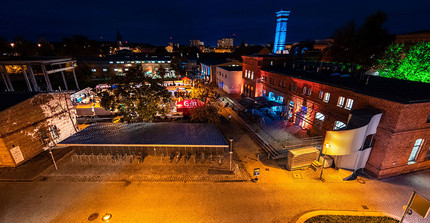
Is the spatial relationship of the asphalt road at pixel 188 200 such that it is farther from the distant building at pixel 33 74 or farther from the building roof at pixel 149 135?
the distant building at pixel 33 74

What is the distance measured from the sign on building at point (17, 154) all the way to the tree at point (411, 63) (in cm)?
4860

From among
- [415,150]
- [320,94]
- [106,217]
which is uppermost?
[320,94]

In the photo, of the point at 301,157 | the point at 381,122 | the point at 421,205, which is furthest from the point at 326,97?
the point at 421,205

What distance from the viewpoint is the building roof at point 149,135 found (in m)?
15.9

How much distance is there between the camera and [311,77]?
21.6 m

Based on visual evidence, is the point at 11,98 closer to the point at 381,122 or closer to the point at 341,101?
the point at 341,101

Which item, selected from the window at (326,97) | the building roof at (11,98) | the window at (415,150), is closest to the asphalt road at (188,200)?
the window at (415,150)

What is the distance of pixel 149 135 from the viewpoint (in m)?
17.2

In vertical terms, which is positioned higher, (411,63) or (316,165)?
(411,63)

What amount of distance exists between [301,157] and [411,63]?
26684 millimetres

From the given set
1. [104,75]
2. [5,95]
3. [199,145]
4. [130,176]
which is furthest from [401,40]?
[104,75]

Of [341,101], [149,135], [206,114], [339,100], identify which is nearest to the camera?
[149,135]

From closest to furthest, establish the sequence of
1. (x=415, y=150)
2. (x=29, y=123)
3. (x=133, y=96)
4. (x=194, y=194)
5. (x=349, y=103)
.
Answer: (x=194, y=194), (x=415, y=150), (x=349, y=103), (x=29, y=123), (x=133, y=96)

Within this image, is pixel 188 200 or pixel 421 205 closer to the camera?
pixel 421 205
